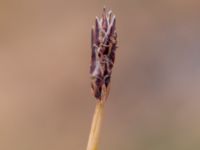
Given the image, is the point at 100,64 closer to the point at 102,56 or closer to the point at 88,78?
the point at 102,56

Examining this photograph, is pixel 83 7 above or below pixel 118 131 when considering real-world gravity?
above

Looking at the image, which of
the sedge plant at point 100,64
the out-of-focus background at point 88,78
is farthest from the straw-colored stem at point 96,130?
the out-of-focus background at point 88,78

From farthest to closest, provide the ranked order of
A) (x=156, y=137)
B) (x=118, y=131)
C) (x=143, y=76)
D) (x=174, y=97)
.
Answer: (x=143, y=76), (x=174, y=97), (x=118, y=131), (x=156, y=137)

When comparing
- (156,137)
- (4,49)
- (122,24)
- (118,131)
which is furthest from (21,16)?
(156,137)

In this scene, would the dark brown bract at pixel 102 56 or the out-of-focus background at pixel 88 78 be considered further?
the out-of-focus background at pixel 88 78

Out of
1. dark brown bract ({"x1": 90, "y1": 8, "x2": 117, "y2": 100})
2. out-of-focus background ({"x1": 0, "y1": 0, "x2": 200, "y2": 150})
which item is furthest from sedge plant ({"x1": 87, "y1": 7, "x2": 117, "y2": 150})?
out-of-focus background ({"x1": 0, "y1": 0, "x2": 200, "y2": 150})

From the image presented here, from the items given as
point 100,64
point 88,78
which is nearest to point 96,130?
point 100,64

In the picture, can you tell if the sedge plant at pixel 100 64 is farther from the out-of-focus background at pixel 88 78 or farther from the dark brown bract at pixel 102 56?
the out-of-focus background at pixel 88 78

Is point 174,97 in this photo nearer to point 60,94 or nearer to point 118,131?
point 118,131
